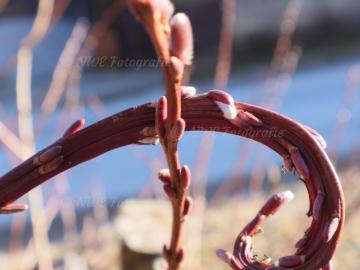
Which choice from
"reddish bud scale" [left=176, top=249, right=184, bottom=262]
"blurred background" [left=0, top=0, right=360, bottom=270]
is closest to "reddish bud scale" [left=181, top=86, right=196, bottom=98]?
"reddish bud scale" [left=176, top=249, right=184, bottom=262]

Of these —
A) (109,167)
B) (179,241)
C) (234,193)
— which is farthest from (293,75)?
(179,241)

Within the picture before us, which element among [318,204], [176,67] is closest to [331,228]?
[318,204]

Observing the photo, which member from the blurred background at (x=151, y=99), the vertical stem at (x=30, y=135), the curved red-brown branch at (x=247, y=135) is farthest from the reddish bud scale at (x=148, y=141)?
the vertical stem at (x=30, y=135)

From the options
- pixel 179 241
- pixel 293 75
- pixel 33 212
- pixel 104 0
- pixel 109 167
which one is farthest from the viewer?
pixel 104 0

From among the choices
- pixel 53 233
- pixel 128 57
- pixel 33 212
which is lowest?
pixel 33 212

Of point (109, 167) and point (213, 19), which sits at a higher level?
point (213, 19)

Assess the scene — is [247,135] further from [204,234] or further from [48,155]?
[204,234]

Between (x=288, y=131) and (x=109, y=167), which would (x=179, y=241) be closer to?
(x=288, y=131)

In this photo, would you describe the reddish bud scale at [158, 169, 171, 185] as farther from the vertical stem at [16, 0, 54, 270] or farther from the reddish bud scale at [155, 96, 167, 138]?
the vertical stem at [16, 0, 54, 270]

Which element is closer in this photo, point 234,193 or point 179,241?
point 179,241
